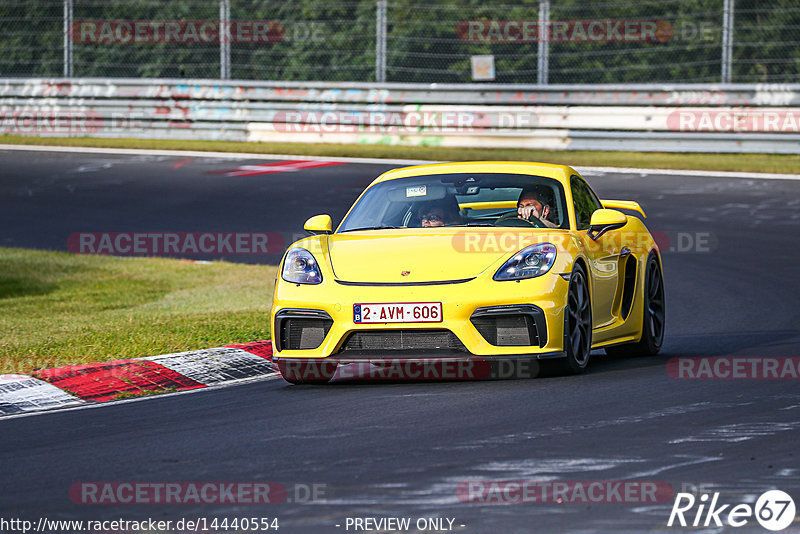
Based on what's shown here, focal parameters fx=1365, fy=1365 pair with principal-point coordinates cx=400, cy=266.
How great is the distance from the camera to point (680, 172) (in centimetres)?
2069

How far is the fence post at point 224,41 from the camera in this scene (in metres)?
23.7

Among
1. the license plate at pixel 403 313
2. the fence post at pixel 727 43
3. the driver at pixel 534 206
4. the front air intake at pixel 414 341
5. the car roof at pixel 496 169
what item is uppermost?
the fence post at pixel 727 43

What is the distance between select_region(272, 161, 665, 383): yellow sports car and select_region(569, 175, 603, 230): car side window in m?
0.02

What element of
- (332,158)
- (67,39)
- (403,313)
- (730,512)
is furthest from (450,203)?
(67,39)

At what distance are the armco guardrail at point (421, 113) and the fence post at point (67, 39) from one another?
0.92 feet

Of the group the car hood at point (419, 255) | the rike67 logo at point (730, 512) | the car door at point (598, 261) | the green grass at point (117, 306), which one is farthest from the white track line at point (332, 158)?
the rike67 logo at point (730, 512)

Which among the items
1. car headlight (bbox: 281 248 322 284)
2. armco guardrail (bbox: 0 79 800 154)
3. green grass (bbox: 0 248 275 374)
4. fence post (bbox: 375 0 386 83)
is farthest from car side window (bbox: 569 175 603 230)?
fence post (bbox: 375 0 386 83)

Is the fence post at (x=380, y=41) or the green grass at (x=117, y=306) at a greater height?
the fence post at (x=380, y=41)

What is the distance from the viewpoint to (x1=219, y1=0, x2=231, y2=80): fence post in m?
23.7

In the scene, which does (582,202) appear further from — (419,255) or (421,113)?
(421,113)

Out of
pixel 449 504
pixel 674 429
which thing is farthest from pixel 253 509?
pixel 674 429

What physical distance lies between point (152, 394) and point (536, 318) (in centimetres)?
226

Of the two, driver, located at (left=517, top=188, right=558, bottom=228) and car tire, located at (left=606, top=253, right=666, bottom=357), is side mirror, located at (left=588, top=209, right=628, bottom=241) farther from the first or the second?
car tire, located at (left=606, top=253, right=666, bottom=357)

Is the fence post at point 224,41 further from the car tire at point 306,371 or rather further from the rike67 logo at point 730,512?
the rike67 logo at point 730,512
